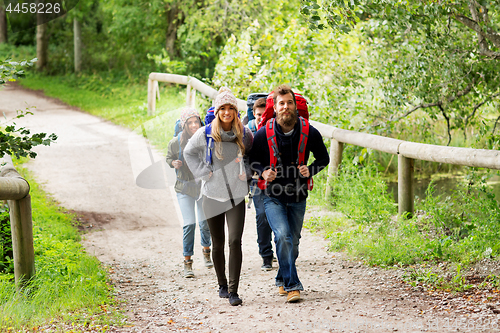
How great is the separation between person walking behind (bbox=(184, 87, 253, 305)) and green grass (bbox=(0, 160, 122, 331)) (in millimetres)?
1104

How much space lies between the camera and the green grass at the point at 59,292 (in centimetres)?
408

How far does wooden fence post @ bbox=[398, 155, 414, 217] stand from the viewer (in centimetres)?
598

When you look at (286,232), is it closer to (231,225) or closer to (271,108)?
(231,225)

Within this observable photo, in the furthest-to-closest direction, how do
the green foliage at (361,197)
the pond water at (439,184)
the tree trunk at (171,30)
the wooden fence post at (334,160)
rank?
1. the tree trunk at (171,30)
2. the pond water at (439,184)
3. the wooden fence post at (334,160)
4. the green foliage at (361,197)

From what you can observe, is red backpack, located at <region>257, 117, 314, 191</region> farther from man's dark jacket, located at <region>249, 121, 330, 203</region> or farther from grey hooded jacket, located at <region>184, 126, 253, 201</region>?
grey hooded jacket, located at <region>184, 126, 253, 201</region>

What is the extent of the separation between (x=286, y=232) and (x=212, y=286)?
118 cm

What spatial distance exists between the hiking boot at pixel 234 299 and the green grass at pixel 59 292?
0.93 metres

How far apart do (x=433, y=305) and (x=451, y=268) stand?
2.78ft

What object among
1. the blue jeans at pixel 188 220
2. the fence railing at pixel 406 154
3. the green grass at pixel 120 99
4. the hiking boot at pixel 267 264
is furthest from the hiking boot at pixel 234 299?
the green grass at pixel 120 99

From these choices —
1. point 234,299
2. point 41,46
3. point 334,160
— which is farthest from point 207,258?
point 41,46

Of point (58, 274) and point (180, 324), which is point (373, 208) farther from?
point (58, 274)

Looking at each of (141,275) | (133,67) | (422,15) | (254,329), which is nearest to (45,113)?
(133,67)

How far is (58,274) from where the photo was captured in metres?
4.97

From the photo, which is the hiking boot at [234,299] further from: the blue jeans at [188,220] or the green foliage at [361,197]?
the green foliage at [361,197]
